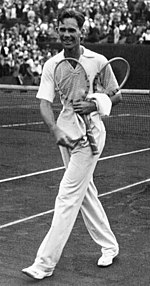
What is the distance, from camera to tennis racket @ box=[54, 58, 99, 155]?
578cm

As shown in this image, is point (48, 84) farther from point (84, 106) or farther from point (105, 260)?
point (105, 260)

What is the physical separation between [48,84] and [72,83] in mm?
190

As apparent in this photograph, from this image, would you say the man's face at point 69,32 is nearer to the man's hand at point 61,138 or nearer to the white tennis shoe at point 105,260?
the man's hand at point 61,138

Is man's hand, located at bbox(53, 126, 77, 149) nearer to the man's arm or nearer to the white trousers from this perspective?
the man's arm

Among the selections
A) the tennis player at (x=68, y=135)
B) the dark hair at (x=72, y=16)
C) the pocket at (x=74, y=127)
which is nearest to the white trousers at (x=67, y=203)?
the tennis player at (x=68, y=135)

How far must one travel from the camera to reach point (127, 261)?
6316 millimetres

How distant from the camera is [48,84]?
5797mm

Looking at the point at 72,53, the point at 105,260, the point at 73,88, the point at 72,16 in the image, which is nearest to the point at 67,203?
the point at 105,260

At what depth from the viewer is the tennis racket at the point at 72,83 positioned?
5.78m

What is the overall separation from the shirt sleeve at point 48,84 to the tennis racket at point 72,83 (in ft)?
0.14

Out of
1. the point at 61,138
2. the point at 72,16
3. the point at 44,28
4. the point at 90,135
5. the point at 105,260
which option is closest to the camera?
the point at 61,138

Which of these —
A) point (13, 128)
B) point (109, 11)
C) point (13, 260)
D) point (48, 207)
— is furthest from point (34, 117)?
point (109, 11)

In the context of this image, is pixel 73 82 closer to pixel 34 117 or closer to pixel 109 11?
pixel 34 117

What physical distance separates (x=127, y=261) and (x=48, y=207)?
93.4 inches
